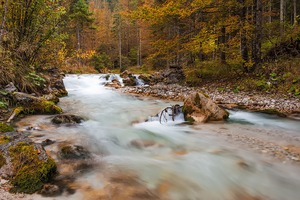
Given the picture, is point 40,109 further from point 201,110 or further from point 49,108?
point 201,110

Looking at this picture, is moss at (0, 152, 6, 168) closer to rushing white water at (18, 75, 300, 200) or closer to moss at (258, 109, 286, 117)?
rushing white water at (18, 75, 300, 200)

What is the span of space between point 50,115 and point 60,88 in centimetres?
677

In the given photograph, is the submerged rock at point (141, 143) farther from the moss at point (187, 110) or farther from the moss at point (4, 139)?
the moss at point (4, 139)

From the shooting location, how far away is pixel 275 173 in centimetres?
393

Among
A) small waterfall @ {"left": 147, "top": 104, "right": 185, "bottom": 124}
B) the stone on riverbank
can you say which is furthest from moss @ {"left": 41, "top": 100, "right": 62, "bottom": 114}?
small waterfall @ {"left": 147, "top": 104, "right": 185, "bottom": 124}

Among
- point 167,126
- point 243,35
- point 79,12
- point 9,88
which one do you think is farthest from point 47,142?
point 79,12

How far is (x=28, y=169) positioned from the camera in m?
3.08

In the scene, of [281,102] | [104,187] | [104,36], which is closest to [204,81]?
[281,102]

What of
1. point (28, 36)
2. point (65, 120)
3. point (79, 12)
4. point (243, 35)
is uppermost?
point (79, 12)

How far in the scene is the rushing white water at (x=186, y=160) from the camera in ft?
11.3

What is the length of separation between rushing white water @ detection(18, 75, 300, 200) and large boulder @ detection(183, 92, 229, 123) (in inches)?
15.0

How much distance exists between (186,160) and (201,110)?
2961mm

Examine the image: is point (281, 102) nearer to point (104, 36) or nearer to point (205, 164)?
point (205, 164)

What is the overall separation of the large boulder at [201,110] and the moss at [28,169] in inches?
185
